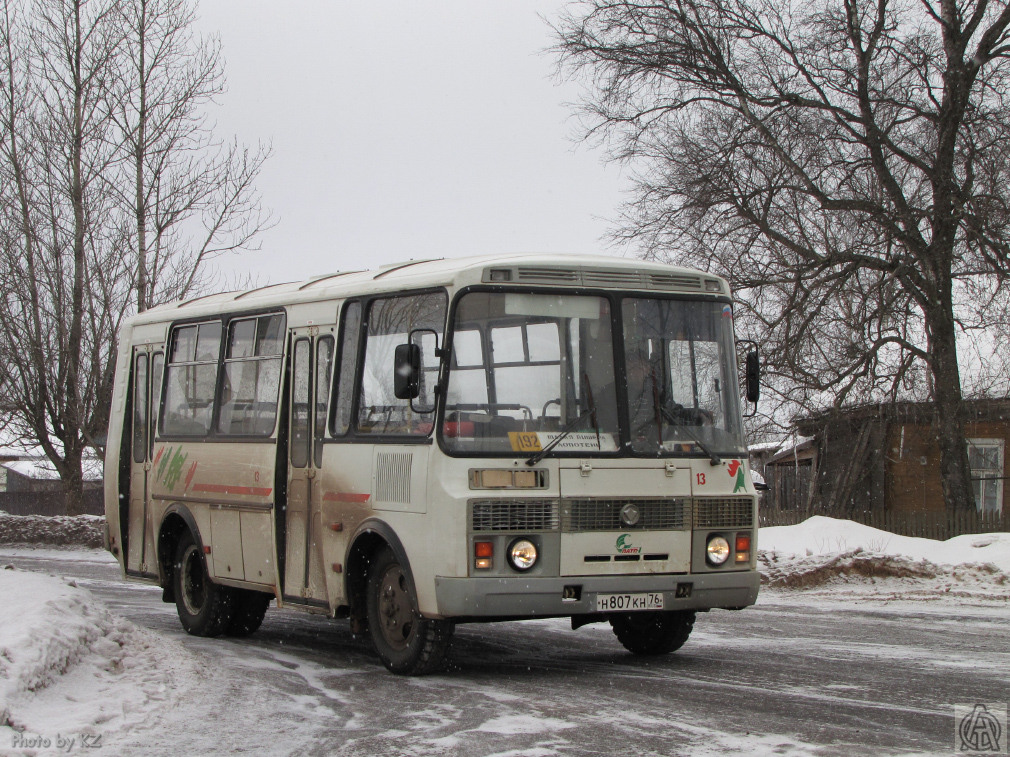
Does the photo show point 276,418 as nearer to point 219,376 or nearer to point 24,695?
point 219,376

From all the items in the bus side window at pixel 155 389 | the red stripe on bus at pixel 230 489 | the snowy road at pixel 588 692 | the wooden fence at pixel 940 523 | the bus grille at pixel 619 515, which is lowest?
the snowy road at pixel 588 692

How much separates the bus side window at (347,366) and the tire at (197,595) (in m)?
2.88

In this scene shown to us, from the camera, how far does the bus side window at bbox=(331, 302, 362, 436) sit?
400 inches

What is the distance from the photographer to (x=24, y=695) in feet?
Result: 24.7

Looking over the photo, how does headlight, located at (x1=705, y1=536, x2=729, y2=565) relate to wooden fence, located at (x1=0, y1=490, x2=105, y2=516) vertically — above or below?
below

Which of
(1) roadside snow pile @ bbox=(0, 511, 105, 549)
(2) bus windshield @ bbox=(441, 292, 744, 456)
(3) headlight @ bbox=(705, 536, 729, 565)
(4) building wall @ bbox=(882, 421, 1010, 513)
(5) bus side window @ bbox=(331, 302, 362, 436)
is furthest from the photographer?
(4) building wall @ bbox=(882, 421, 1010, 513)

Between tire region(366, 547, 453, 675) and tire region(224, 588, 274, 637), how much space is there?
2963mm

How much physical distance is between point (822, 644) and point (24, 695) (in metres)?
6.54

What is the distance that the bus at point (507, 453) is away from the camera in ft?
29.1

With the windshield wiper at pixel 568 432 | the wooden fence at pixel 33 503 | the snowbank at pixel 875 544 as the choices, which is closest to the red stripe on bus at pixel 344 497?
the windshield wiper at pixel 568 432

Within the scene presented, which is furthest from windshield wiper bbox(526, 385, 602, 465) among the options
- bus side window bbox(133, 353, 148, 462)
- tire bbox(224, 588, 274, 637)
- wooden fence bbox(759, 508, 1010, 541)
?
wooden fence bbox(759, 508, 1010, 541)

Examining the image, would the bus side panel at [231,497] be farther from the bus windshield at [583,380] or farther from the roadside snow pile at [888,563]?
the roadside snow pile at [888,563]

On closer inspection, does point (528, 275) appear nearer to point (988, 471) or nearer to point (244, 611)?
point (244, 611)

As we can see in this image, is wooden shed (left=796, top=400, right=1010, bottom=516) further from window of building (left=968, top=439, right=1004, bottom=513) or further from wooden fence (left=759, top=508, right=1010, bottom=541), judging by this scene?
wooden fence (left=759, top=508, right=1010, bottom=541)
